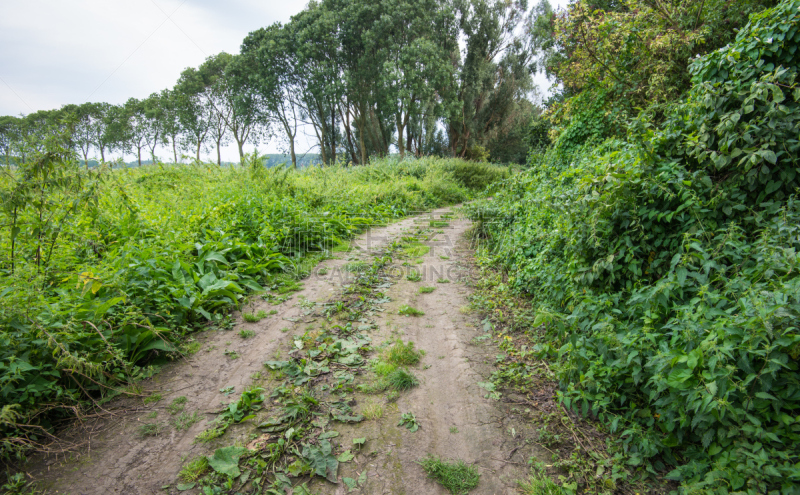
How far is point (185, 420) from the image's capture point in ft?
8.11

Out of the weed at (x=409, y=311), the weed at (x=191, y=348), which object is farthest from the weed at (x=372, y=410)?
the weed at (x=191, y=348)

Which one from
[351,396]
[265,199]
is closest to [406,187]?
[265,199]

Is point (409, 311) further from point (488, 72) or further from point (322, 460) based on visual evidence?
point (488, 72)

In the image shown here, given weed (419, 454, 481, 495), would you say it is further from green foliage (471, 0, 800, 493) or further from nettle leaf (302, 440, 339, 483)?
green foliage (471, 0, 800, 493)

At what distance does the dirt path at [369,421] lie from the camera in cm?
205

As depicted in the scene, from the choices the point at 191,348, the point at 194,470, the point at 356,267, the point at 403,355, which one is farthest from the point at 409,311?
the point at 194,470

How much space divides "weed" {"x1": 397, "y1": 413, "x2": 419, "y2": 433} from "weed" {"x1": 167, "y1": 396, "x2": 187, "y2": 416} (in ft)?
5.38

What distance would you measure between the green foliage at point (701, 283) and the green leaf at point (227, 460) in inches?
90.4

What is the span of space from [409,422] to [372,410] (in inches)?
11.8

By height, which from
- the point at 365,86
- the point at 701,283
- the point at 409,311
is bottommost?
the point at 409,311

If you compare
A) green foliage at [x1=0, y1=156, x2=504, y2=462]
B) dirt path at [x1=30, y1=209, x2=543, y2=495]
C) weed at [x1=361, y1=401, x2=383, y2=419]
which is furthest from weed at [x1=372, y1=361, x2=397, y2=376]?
green foliage at [x1=0, y1=156, x2=504, y2=462]

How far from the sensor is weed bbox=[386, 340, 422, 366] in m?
3.27

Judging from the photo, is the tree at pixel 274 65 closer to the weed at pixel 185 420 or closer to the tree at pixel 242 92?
the tree at pixel 242 92

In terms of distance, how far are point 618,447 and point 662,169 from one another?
93.8 inches
